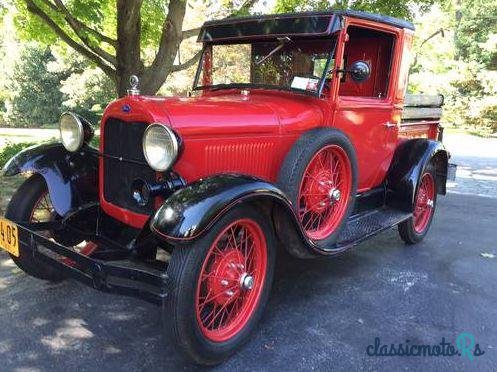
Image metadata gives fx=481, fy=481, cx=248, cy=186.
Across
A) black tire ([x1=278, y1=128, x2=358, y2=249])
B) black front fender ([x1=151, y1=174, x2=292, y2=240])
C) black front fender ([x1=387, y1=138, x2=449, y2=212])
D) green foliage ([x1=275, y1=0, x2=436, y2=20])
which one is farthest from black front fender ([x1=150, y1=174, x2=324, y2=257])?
green foliage ([x1=275, y1=0, x2=436, y2=20])

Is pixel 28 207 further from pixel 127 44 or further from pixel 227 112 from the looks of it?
pixel 127 44

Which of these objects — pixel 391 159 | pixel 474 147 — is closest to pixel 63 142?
pixel 391 159

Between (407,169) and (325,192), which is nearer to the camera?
(325,192)

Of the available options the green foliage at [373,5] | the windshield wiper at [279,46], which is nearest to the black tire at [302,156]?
the windshield wiper at [279,46]

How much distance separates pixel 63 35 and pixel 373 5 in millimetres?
5134

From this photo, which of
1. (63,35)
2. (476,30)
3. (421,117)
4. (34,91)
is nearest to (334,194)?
(421,117)

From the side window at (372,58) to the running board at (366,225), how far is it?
1.05 m

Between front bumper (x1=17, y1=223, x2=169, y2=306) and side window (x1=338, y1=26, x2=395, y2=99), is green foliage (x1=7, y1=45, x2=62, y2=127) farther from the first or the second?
front bumper (x1=17, y1=223, x2=169, y2=306)

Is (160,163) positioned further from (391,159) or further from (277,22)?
(391,159)

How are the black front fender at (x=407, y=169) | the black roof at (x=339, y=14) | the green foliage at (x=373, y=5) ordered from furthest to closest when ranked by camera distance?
the green foliage at (x=373, y=5), the black front fender at (x=407, y=169), the black roof at (x=339, y=14)

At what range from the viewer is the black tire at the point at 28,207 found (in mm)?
3436

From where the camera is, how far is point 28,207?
3.48 meters

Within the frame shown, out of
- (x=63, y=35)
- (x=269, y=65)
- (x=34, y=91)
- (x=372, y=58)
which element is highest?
(x=63, y=35)

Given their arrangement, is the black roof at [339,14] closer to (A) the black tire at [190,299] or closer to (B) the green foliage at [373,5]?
(A) the black tire at [190,299]
